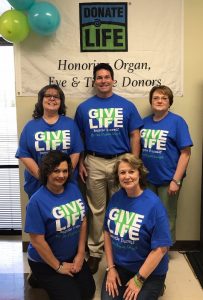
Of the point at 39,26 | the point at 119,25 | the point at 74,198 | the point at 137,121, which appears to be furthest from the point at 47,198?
the point at 119,25

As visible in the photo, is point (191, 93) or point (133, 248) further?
point (191, 93)

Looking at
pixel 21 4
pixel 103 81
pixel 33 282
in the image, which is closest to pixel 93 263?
pixel 33 282

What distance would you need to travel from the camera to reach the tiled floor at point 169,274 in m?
2.27

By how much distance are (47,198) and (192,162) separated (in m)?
1.36

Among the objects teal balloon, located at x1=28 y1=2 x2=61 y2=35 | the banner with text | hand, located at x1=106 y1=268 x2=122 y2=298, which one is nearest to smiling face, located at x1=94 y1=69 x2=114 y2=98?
the banner with text

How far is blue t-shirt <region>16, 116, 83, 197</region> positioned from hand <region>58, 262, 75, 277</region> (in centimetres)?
73

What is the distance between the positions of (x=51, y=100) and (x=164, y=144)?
854 mm

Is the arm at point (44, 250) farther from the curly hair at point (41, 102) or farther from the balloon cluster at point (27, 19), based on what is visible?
the balloon cluster at point (27, 19)

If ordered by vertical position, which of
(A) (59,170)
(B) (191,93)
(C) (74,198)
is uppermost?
(B) (191,93)

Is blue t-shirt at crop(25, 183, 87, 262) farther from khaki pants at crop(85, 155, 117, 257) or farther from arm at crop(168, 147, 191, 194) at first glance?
arm at crop(168, 147, 191, 194)

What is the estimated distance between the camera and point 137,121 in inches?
101

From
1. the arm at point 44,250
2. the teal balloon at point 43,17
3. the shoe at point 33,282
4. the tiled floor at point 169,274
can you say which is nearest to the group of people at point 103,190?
the arm at point 44,250

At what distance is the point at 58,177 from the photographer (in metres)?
1.96

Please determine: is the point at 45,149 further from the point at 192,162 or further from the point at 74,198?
the point at 192,162
